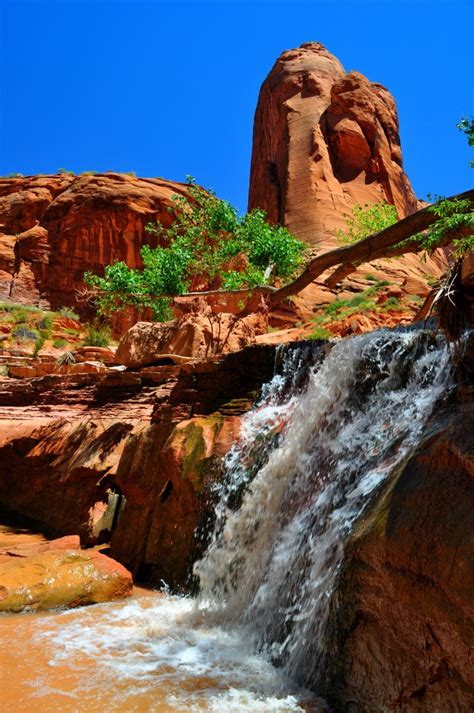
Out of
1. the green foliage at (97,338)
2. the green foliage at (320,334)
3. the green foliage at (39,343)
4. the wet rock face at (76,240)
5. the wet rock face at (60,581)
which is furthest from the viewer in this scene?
the wet rock face at (76,240)

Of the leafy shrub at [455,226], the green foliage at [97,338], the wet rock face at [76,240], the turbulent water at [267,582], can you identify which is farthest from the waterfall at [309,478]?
the wet rock face at [76,240]

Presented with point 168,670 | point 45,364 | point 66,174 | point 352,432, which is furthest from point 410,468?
point 66,174

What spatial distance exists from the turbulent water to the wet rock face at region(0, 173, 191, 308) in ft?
94.8

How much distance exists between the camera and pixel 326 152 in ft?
119

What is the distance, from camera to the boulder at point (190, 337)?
654 inches

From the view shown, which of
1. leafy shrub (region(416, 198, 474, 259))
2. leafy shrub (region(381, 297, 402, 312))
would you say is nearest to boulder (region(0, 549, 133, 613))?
leafy shrub (region(416, 198, 474, 259))

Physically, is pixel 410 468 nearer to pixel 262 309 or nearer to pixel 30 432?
pixel 30 432

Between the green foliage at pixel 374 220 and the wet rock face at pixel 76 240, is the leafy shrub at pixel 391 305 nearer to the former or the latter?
the green foliage at pixel 374 220

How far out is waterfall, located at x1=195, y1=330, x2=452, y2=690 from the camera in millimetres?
4699

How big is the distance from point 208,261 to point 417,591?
1602cm

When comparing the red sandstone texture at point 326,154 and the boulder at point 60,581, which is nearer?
the boulder at point 60,581

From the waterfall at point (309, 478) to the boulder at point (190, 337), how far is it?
780 cm

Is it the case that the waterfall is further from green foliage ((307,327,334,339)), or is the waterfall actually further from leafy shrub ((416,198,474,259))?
green foliage ((307,327,334,339))

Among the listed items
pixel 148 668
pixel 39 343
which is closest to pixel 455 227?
pixel 148 668
